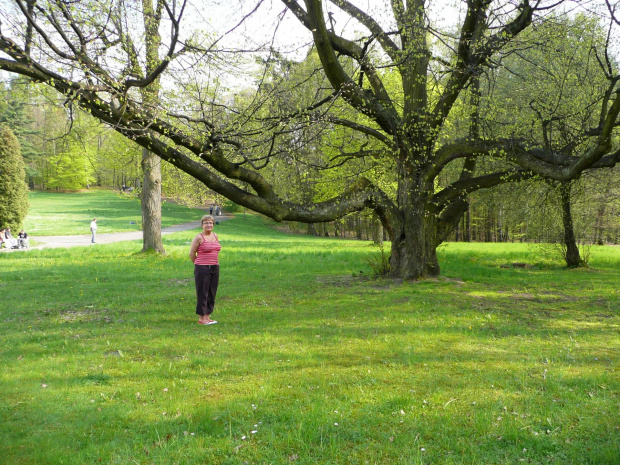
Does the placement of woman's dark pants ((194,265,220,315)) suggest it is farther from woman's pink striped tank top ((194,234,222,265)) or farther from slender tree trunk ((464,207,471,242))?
slender tree trunk ((464,207,471,242))

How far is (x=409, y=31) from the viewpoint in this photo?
10164 mm

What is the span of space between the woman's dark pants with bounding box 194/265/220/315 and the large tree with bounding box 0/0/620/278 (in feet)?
7.57

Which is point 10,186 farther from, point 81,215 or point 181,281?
point 181,281

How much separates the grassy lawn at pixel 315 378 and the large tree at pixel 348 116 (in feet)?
8.62

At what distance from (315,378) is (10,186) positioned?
30.1 metres

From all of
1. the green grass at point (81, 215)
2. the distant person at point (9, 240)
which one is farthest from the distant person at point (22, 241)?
the green grass at point (81, 215)

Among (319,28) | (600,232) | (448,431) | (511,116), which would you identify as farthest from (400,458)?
(600,232)

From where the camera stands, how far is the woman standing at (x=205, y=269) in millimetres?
8211

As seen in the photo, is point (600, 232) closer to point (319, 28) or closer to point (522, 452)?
point (319, 28)

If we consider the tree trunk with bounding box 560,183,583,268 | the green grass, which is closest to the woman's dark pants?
the tree trunk with bounding box 560,183,583,268

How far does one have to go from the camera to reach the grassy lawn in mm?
3598

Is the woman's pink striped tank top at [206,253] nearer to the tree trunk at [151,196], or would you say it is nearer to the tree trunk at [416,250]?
the tree trunk at [416,250]

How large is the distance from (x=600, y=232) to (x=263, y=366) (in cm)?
2071

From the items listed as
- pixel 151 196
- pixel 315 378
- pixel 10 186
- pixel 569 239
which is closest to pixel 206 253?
pixel 315 378
